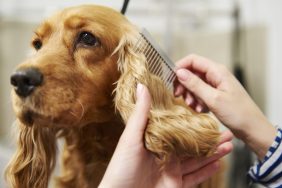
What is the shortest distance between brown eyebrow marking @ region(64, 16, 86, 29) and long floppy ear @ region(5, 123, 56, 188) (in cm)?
26

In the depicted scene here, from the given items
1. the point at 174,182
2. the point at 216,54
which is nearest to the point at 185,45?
the point at 216,54

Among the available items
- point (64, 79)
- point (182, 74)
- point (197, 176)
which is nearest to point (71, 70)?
point (64, 79)

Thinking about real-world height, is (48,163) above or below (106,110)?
below

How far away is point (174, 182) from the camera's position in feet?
2.74

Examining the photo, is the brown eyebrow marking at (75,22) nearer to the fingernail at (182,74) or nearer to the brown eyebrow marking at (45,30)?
the brown eyebrow marking at (45,30)

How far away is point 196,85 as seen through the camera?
3.05 ft

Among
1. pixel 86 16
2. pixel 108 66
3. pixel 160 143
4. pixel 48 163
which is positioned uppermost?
pixel 86 16

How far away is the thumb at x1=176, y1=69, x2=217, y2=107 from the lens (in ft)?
3.00

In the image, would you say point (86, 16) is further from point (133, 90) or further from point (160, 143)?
point (160, 143)

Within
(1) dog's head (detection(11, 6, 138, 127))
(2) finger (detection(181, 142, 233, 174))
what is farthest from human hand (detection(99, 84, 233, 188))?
(1) dog's head (detection(11, 6, 138, 127))

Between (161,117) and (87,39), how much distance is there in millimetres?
231

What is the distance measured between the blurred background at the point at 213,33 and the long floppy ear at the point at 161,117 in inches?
42.7

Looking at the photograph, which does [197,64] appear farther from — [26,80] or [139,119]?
[26,80]

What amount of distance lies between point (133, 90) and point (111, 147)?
0.77ft
